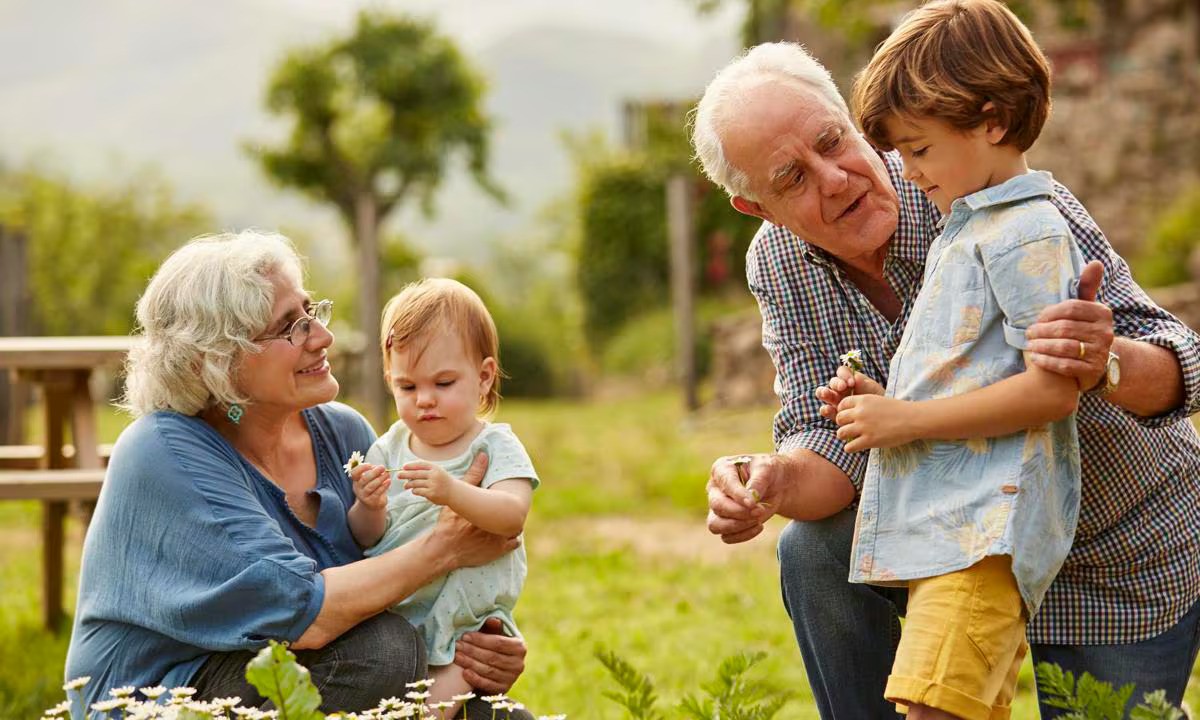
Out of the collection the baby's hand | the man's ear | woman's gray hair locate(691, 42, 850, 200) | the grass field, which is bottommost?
the grass field

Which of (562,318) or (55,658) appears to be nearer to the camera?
(55,658)

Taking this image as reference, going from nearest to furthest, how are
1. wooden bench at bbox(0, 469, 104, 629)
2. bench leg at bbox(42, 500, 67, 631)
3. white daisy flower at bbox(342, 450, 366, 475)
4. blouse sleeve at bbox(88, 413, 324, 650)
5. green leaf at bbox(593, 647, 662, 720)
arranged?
green leaf at bbox(593, 647, 662, 720) < blouse sleeve at bbox(88, 413, 324, 650) < white daisy flower at bbox(342, 450, 366, 475) < wooden bench at bbox(0, 469, 104, 629) < bench leg at bbox(42, 500, 67, 631)

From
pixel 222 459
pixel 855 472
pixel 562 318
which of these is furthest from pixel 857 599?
pixel 562 318

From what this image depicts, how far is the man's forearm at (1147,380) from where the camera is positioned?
2465mm

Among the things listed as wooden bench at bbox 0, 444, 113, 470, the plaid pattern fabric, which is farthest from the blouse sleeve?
wooden bench at bbox 0, 444, 113, 470

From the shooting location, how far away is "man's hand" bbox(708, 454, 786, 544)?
266 centimetres

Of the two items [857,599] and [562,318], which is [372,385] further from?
[562,318]

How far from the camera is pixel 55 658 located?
486cm

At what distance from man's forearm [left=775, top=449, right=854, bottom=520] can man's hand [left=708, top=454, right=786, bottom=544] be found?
43mm

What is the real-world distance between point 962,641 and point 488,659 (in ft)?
3.63

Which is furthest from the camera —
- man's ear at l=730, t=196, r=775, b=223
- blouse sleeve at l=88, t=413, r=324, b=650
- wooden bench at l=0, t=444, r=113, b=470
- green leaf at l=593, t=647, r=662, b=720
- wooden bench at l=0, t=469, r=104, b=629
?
wooden bench at l=0, t=444, r=113, b=470

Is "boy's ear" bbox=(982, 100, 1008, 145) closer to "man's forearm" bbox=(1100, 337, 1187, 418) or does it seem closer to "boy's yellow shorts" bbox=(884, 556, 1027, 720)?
"man's forearm" bbox=(1100, 337, 1187, 418)

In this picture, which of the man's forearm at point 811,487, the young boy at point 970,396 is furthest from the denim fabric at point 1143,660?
the man's forearm at point 811,487

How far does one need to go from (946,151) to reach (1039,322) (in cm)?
Answer: 38
